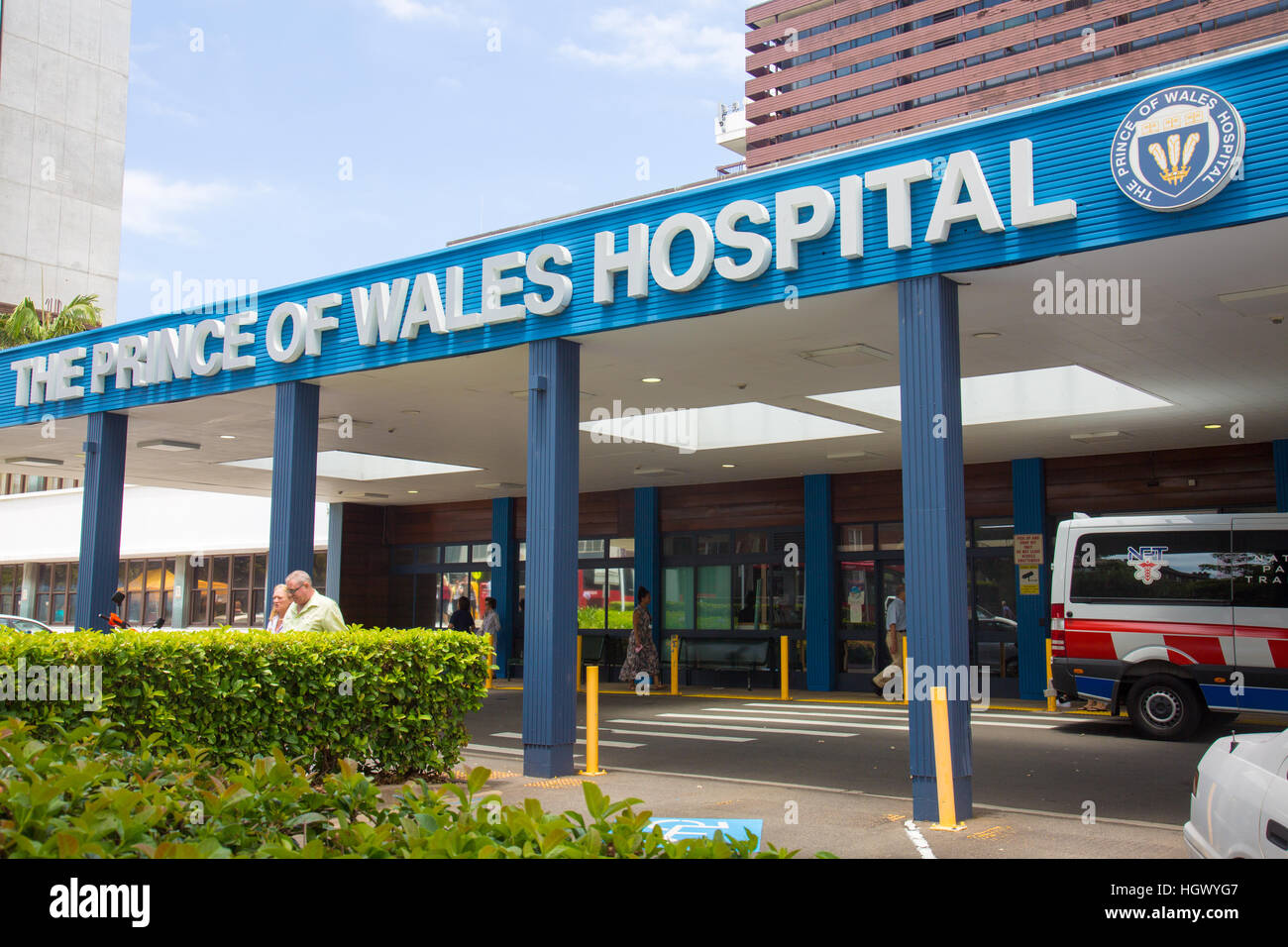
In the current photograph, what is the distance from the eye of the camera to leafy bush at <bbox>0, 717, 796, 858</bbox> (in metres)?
2.61

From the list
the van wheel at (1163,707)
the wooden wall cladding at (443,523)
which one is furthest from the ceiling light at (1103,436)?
the wooden wall cladding at (443,523)

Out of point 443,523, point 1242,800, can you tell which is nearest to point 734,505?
point 443,523

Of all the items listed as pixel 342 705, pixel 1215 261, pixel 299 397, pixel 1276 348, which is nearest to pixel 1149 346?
pixel 1276 348

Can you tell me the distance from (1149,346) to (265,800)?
9.99 m

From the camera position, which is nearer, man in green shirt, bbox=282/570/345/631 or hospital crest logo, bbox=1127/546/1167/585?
man in green shirt, bbox=282/570/345/631

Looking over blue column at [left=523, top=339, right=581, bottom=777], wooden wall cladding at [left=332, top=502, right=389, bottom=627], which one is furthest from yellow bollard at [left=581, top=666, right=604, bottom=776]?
wooden wall cladding at [left=332, top=502, right=389, bottom=627]

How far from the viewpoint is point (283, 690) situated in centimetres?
843

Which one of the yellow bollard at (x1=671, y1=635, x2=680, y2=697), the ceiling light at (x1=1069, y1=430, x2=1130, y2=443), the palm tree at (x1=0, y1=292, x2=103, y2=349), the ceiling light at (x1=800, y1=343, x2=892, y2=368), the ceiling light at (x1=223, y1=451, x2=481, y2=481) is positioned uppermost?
the palm tree at (x1=0, y1=292, x2=103, y2=349)

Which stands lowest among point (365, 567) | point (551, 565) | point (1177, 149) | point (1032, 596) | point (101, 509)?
point (1032, 596)

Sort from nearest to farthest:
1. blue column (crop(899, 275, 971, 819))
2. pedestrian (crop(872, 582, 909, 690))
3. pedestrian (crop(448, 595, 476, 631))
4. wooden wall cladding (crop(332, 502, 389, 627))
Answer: blue column (crop(899, 275, 971, 819)), pedestrian (crop(872, 582, 909, 690)), pedestrian (crop(448, 595, 476, 631)), wooden wall cladding (crop(332, 502, 389, 627))

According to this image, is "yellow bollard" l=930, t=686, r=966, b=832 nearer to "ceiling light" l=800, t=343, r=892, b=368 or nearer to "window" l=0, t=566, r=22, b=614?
"ceiling light" l=800, t=343, r=892, b=368

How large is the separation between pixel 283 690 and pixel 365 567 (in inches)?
751

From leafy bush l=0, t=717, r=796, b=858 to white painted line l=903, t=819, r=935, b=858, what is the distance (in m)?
4.56

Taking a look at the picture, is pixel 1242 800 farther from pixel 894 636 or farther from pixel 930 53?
pixel 930 53
